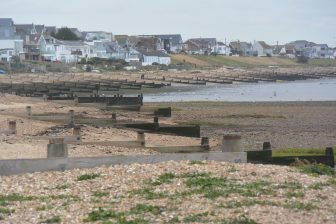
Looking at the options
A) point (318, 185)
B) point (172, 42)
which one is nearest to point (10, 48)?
point (172, 42)

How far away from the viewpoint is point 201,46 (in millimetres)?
186750

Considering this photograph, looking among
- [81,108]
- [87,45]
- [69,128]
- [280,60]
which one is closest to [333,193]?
[69,128]

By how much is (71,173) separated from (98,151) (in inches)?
211

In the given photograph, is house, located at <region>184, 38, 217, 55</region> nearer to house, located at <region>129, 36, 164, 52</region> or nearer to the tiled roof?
house, located at <region>129, 36, 164, 52</region>

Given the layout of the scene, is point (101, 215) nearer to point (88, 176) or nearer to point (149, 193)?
point (149, 193)

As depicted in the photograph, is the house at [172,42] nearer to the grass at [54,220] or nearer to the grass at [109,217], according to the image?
the grass at [109,217]

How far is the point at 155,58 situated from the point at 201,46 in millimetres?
49483

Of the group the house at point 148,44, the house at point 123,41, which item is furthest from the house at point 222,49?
the house at point 123,41

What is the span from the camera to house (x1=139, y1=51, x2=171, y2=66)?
5448 inches

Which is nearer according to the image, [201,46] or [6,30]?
[6,30]

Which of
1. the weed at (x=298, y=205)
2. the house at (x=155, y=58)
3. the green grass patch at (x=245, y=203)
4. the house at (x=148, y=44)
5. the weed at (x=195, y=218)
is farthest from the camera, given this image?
the house at (x=148, y=44)

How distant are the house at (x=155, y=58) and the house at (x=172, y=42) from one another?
26.7 meters

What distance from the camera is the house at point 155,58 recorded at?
138 metres

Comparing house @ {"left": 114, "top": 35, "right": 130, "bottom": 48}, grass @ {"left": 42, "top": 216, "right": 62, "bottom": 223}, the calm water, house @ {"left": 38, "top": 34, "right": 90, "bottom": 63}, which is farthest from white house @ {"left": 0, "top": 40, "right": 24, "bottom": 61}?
grass @ {"left": 42, "top": 216, "right": 62, "bottom": 223}
